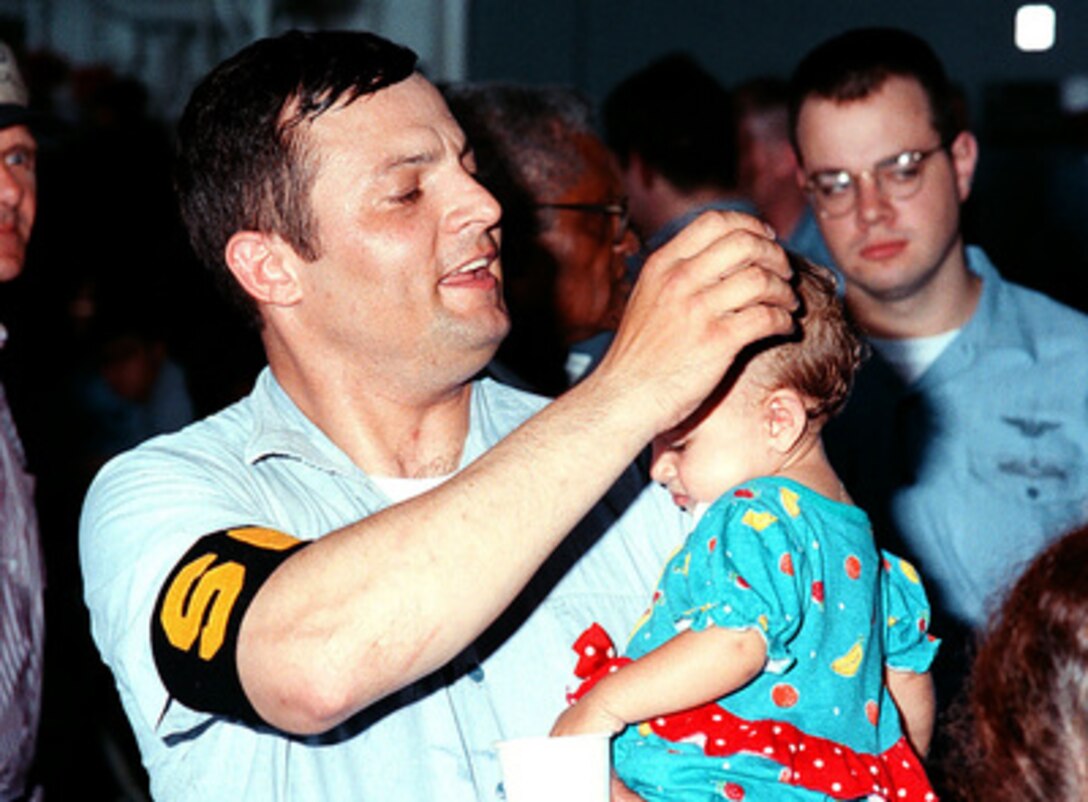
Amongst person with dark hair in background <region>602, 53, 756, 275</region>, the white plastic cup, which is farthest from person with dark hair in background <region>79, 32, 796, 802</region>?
person with dark hair in background <region>602, 53, 756, 275</region>

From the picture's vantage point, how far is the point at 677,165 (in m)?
4.15

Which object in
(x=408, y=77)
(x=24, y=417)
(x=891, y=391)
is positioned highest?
(x=408, y=77)

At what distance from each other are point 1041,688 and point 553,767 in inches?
21.2

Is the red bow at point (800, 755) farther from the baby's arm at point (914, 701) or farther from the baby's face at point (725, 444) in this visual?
the baby's face at point (725, 444)

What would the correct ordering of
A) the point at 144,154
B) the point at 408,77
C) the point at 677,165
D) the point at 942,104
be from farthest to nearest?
the point at 144,154
the point at 677,165
the point at 942,104
the point at 408,77

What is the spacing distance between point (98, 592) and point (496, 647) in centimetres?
48

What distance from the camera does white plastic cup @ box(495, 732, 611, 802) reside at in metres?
1.53

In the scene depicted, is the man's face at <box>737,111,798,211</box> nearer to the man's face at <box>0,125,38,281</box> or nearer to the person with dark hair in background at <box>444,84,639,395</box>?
the person with dark hair in background at <box>444,84,639,395</box>

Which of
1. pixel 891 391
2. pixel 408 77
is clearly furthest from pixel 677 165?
pixel 408 77

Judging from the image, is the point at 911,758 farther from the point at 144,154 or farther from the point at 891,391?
the point at 144,154

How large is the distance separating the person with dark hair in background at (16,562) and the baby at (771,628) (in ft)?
4.44

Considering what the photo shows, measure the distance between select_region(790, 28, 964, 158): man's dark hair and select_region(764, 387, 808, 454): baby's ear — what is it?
1.66 m

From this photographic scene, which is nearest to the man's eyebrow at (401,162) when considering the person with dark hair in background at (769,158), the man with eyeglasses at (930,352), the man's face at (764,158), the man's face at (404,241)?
the man's face at (404,241)

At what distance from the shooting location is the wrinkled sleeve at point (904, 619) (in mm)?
1982
